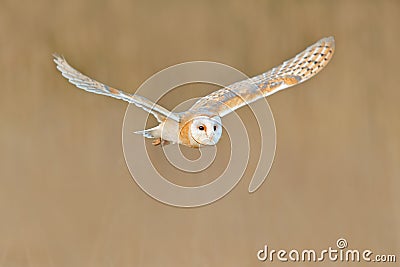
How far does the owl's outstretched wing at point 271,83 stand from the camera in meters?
1.50

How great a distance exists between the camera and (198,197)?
2.03 metres

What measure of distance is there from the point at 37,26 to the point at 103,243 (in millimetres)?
780

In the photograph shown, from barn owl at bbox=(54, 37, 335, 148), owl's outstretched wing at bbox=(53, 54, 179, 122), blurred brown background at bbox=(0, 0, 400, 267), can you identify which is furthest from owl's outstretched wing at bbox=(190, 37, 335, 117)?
blurred brown background at bbox=(0, 0, 400, 267)

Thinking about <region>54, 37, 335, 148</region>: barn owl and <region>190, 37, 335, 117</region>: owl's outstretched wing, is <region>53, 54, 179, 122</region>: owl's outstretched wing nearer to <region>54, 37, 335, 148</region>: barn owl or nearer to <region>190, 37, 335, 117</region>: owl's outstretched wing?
<region>54, 37, 335, 148</region>: barn owl

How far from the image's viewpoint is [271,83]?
5.01ft

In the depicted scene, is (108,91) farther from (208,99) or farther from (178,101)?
(178,101)

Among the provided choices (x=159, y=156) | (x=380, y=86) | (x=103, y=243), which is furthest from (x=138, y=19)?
(x=380, y=86)

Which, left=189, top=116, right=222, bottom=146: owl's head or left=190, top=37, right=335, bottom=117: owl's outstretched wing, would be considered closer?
left=189, top=116, right=222, bottom=146: owl's head

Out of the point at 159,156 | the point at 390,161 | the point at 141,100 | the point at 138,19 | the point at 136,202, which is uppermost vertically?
the point at 138,19

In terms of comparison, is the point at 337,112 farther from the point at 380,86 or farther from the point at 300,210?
the point at 300,210

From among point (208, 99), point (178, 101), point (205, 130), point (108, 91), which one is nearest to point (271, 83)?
point (208, 99)

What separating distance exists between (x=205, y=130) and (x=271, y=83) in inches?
11.5

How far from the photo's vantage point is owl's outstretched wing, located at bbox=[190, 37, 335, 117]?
150 centimetres

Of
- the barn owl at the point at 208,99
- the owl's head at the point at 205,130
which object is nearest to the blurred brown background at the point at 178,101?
the barn owl at the point at 208,99
